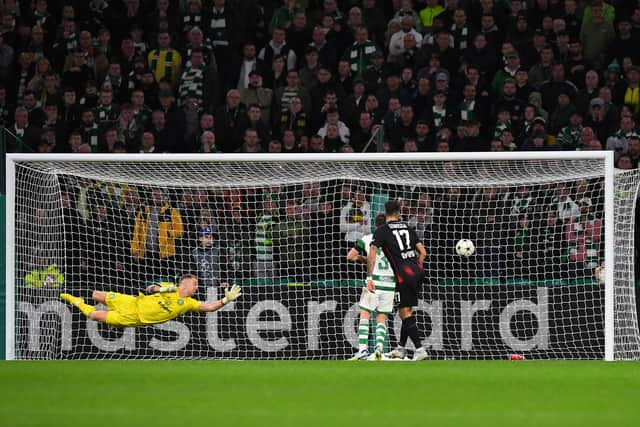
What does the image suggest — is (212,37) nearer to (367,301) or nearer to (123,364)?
(367,301)

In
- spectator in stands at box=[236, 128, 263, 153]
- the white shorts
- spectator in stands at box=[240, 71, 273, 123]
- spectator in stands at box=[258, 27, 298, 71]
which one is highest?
spectator in stands at box=[258, 27, 298, 71]

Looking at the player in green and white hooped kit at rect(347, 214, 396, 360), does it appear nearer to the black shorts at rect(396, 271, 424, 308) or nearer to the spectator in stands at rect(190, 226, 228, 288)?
the black shorts at rect(396, 271, 424, 308)

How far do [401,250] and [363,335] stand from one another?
93 centimetres

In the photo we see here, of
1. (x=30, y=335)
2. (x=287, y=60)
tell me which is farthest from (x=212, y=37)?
(x=30, y=335)

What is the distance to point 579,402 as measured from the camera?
20.7 feet

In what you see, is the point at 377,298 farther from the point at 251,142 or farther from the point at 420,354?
the point at 251,142

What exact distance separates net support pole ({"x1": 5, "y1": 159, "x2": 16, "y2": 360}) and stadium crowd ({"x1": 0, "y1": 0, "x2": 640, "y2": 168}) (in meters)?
1.56

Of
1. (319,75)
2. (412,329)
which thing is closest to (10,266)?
(412,329)

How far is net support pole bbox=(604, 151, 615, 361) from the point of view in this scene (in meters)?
10.5

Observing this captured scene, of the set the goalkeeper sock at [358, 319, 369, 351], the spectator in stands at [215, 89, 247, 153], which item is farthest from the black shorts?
the spectator in stands at [215, 89, 247, 153]

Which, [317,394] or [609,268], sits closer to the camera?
[317,394]

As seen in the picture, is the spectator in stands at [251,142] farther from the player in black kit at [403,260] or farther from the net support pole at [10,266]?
the net support pole at [10,266]

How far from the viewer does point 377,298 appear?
36.6 feet

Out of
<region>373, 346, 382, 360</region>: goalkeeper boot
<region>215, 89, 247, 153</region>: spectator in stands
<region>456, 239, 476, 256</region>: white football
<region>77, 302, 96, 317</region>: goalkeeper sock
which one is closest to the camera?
<region>77, 302, 96, 317</region>: goalkeeper sock
